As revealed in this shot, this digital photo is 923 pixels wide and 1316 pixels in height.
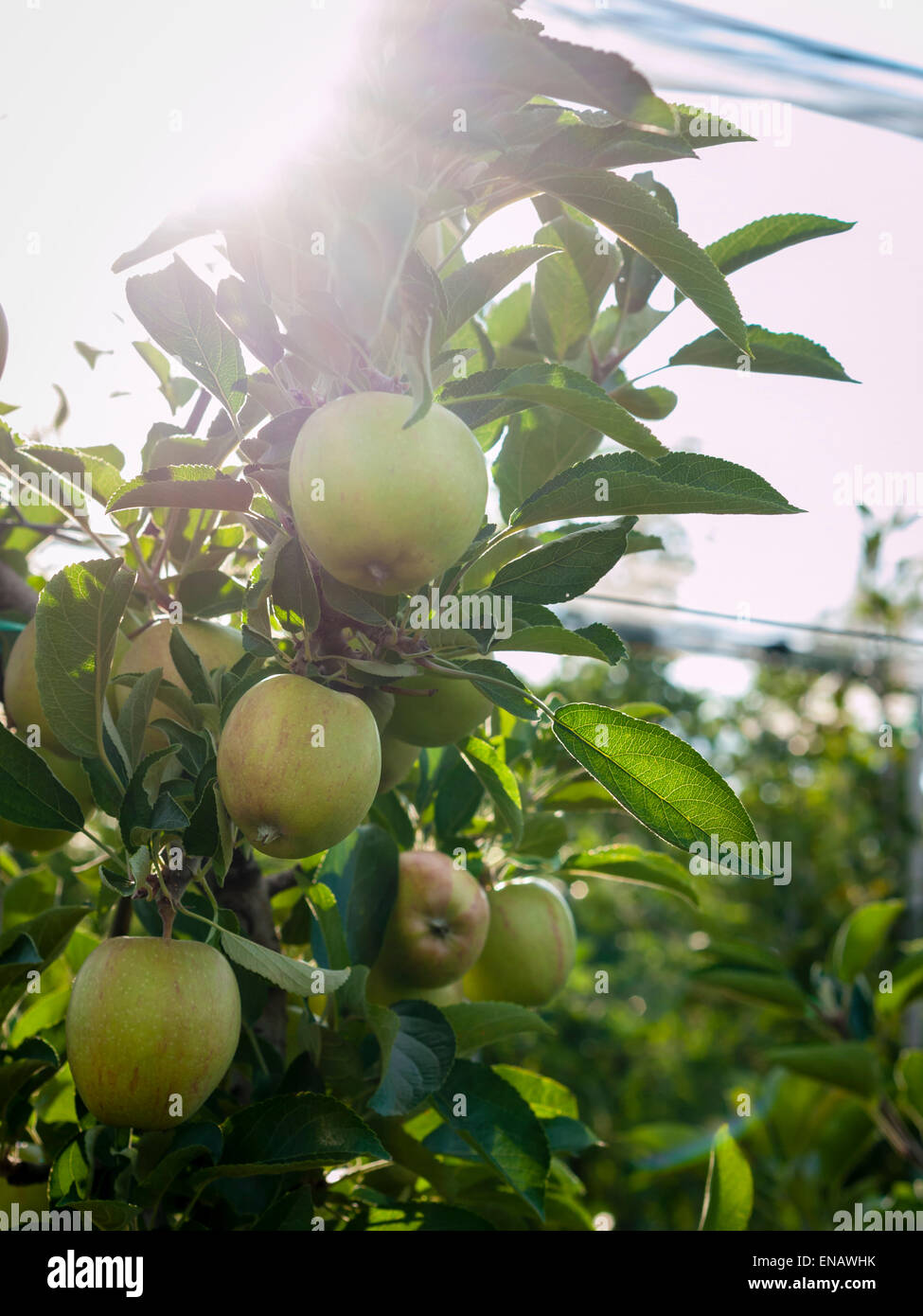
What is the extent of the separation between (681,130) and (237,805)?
41 centimetres

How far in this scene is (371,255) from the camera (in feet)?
1.54

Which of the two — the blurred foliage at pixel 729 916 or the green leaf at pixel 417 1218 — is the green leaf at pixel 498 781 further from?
the blurred foliage at pixel 729 916

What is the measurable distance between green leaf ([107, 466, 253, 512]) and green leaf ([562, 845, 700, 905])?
51 cm

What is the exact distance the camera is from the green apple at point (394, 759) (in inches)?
28.6

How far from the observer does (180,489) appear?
21.8 inches

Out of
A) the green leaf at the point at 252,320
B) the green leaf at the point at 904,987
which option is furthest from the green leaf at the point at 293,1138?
the green leaf at the point at 904,987

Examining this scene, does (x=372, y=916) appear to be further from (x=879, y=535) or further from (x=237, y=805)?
(x=879, y=535)

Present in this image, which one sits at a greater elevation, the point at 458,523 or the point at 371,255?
the point at 371,255

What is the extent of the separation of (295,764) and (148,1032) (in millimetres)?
161

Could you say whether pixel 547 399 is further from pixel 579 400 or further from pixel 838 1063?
pixel 838 1063

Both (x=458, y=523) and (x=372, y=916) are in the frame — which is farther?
(x=372, y=916)

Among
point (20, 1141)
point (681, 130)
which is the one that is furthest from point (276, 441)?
point (20, 1141)

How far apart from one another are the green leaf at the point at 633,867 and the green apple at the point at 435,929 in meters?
0.15

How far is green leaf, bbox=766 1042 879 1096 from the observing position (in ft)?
4.53
